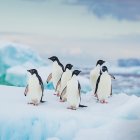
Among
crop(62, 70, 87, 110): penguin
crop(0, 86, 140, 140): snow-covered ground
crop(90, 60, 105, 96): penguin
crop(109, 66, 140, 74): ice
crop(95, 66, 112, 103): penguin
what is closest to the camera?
crop(0, 86, 140, 140): snow-covered ground

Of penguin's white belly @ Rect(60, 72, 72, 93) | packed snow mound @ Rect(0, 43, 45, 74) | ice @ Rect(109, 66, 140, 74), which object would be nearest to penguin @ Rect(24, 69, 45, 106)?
penguin's white belly @ Rect(60, 72, 72, 93)

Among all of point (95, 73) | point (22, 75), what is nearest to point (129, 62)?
point (95, 73)

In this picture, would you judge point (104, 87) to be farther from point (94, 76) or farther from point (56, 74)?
point (56, 74)

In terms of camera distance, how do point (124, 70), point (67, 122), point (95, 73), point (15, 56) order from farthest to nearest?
point (15, 56) < point (124, 70) < point (95, 73) < point (67, 122)

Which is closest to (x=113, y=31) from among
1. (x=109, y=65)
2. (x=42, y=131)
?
(x=109, y=65)

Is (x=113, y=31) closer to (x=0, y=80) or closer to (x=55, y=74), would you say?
(x=55, y=74)

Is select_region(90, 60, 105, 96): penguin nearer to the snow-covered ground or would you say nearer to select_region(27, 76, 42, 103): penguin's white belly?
the snow-covered ground

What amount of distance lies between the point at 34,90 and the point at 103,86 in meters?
0.45

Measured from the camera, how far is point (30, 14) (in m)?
5.05

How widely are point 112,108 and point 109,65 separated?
0.46 metres

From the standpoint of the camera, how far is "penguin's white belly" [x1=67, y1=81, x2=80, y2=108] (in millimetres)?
4605

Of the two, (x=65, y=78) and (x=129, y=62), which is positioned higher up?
(x=129, y=62)

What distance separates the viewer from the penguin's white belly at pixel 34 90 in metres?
4.68

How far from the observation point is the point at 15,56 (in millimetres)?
5203
